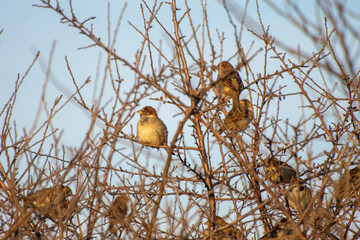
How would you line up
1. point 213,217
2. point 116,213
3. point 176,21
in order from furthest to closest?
point 176,21, point 213,217, point 116,213

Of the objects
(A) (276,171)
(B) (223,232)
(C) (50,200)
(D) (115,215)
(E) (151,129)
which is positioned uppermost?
(E) (151,129)

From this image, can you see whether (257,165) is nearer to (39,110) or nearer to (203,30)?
(203,30)

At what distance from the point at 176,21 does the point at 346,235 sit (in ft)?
9.79

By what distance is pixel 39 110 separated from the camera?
3014 millimetres

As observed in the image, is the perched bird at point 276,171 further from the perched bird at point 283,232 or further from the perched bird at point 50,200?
the perched bird at point 50,200

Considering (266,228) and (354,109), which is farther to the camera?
(266,228)

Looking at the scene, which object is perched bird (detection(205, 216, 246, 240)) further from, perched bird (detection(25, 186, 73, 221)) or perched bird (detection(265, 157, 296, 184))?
perched bird (detection(25, 186, 73, 221))

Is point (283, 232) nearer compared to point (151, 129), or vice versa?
point (283, 232)

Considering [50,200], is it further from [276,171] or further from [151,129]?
[151,129]

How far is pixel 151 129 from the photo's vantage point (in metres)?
7.42

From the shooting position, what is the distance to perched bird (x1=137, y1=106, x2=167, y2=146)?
733 cm

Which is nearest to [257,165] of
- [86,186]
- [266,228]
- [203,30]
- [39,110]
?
[266,228]

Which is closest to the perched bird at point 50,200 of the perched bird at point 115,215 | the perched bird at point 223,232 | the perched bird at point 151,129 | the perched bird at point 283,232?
the perched bird at point 115,215

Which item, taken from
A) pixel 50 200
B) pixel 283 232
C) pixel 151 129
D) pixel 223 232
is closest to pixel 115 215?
pixel 50 200
